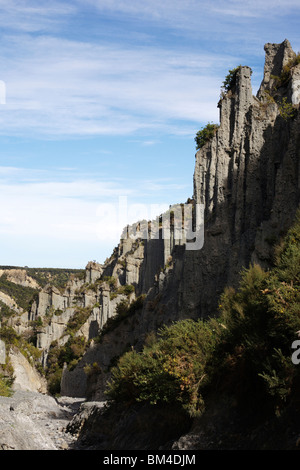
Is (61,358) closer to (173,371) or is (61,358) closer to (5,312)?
(5,312)

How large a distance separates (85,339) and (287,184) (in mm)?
53890

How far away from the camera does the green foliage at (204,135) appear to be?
45.9 meters

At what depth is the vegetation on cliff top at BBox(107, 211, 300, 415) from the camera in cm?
1997

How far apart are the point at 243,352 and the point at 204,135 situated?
27308mm

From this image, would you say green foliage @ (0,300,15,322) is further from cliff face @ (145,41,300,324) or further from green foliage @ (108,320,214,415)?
green foliage @ (108,320,214,415)

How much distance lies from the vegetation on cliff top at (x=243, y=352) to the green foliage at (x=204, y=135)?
2113 cm

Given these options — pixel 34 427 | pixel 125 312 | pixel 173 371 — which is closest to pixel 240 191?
pixel 173 371

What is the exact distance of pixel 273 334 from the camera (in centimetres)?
2066

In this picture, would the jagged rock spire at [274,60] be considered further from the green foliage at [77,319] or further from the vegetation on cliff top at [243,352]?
the green foliage at [77,319]

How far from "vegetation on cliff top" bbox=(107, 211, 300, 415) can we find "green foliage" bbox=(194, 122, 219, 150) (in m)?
21.1
